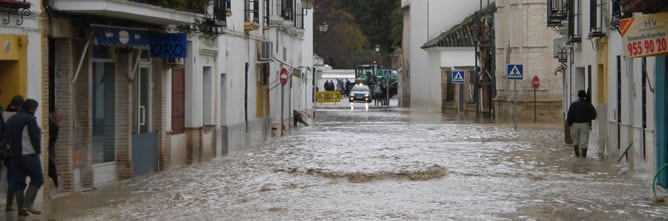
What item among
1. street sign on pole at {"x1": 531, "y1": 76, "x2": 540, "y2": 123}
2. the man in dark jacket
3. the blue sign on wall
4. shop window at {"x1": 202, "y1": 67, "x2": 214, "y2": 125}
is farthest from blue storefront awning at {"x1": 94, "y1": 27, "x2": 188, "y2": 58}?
street sign on pole at {"x1": 531, "y1": 76, "x2": 540, "y2": 123}

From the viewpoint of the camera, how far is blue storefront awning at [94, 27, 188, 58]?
18.7 m

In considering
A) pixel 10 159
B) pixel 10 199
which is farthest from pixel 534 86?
pixel 10 159

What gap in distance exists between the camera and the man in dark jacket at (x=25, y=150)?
47.0ft

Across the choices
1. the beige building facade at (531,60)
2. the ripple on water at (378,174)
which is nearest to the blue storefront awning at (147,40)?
the ripple on water at (378,174)

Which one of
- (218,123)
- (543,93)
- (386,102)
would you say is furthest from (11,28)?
(386,102)

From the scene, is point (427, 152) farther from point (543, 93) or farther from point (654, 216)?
point (543, 93)

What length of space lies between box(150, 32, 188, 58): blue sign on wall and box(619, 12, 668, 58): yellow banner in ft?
27.7

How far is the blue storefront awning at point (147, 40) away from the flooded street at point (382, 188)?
7.52 ft

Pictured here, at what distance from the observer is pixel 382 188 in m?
18.3

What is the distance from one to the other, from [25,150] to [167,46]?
740 centimetres

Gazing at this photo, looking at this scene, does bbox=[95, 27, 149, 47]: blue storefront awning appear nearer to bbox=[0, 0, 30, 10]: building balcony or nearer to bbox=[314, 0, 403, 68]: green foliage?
bbox=[0, 0, 30, 10]: building balcony

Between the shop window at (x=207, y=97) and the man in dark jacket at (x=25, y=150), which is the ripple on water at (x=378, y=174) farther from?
the man in dark jacket at (x=25, y=150)

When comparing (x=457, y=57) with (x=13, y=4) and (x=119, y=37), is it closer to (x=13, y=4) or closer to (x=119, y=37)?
(x=119, y=37)

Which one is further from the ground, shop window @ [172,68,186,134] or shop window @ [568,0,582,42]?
shop window @ [568,0,582,42]
